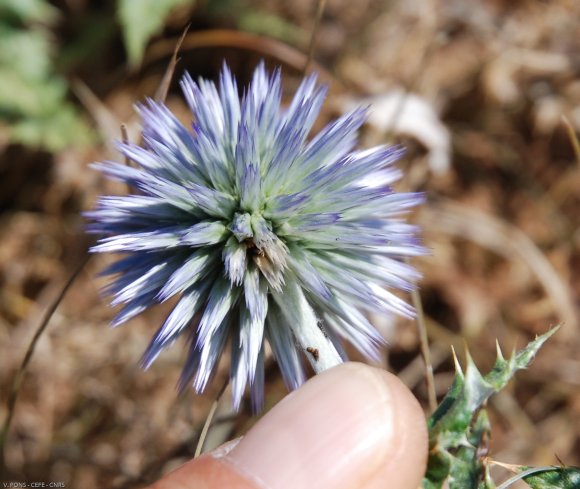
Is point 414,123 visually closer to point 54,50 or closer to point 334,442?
point 334,442

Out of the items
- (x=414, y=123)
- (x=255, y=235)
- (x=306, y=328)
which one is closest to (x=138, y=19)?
(x=414, y=123)

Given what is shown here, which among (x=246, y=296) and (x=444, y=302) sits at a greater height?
(x=246, y=296)

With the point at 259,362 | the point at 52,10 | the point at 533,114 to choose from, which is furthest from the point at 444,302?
the point at 52,10

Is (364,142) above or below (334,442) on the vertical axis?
above

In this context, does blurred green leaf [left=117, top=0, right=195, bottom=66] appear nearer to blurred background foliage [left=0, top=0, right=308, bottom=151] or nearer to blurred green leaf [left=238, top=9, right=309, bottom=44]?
blurred background foliage [left=0, top=0, right=308, bottom=151]

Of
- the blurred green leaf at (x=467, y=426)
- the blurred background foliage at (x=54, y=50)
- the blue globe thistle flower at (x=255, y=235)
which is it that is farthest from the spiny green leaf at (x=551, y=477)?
the blurred background foliage at (x=54, y=50)

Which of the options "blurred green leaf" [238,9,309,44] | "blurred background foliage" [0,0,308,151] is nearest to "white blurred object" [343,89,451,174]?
"blurred green leaf" [238,9,309,44]

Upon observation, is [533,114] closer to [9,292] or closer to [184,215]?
[184,215]

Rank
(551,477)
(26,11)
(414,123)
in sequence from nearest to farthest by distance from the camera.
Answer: (551,477) → (414,123) → (26,11)
